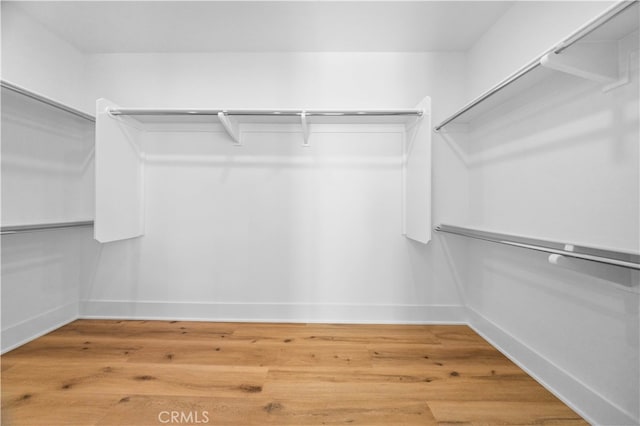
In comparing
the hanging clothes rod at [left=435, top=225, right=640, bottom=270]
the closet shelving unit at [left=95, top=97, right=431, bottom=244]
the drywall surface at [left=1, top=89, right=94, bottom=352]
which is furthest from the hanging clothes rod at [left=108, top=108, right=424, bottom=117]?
the hanging clothes rod at [left=435, top=225, right=640, bottom=270]

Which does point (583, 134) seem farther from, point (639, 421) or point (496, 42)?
point (639, 421)

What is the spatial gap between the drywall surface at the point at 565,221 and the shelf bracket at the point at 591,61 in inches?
1.8

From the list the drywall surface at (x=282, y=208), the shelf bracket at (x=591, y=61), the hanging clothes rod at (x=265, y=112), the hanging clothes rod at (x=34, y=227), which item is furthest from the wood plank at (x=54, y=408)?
the shelf bracket at (x=591, y=61)

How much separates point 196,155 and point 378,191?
1.34m

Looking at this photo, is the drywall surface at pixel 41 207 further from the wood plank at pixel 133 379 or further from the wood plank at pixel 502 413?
the wood plank at pixel 502 413

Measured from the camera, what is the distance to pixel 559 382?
1.26 meters

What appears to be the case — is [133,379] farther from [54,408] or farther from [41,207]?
[41,207]

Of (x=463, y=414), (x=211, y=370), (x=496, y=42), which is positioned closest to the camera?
(x=463, y=414)

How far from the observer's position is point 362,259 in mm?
2047

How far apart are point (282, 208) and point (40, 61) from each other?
5.88 ft

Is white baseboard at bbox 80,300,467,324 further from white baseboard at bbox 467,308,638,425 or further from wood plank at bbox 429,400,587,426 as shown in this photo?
wood plank at bbox 429,400,587,426

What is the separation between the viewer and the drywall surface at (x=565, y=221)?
1.01 m

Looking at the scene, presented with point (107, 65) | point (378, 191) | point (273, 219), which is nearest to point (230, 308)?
point (273, 219)

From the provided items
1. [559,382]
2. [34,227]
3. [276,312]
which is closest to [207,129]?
[34,227]
